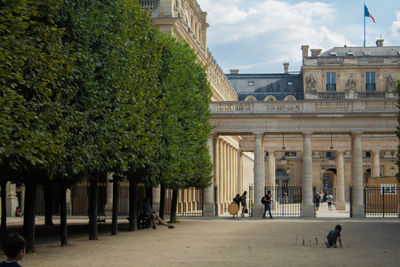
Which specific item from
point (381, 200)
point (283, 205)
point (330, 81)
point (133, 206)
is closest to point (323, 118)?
point (381, 200)

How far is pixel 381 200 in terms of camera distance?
45844 mm

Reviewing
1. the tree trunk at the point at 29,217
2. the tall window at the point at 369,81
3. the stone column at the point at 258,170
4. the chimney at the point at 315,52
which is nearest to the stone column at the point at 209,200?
the stone column at the point at 258,170

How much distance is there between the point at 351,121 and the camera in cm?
4422

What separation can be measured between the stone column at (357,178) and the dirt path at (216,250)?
14840mm

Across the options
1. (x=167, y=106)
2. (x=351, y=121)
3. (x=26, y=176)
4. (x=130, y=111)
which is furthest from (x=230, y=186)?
(x=26, y=176)

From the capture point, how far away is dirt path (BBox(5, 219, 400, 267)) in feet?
57.0

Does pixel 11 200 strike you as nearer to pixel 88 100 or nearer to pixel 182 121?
pixel 182 121

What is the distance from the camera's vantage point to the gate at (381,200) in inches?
1779

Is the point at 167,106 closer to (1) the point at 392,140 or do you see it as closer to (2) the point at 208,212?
(2) the point at 208,212

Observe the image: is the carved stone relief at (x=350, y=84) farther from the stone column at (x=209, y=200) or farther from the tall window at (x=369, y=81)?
the stone column at (x=209, y=200)

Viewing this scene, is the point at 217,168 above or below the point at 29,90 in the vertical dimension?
below

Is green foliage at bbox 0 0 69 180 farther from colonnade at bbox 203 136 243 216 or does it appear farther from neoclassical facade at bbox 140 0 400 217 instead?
colonnade at bbox 203 136 243 216

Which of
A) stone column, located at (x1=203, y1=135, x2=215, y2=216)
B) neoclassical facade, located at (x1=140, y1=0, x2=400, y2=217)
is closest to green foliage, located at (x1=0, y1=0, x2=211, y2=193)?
A: neoclassical facade, located at (x1=140, y1=0, x2=400, y2=217)

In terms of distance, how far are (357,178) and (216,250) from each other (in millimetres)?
25895
